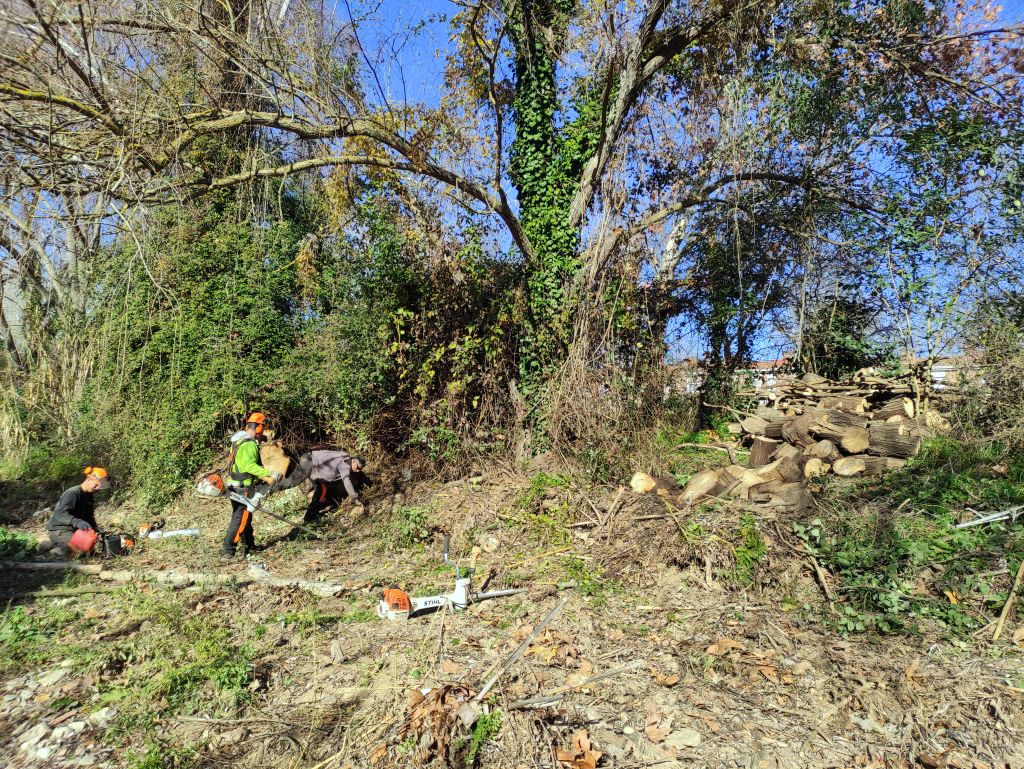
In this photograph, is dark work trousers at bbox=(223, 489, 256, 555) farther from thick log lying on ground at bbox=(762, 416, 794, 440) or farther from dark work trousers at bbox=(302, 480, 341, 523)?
thick log lying on ground at bbox=(762, 416, 794, 440)

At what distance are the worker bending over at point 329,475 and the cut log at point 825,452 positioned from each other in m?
6.19

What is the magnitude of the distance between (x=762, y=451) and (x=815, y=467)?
0.72 metres

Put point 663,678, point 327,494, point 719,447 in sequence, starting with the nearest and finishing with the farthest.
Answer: point 663,678, point 719,447, point 327,494

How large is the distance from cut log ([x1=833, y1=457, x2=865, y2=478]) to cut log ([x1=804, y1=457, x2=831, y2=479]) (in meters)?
0.13

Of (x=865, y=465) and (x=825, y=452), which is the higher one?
(x=825, y=452)

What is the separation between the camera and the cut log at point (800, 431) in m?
8.13

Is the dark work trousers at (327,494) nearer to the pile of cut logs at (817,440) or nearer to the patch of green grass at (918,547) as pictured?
the pile of cut logs at (817,440)

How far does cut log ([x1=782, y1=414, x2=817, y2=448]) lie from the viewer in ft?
26.7

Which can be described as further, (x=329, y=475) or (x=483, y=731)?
(x=329, y=475)

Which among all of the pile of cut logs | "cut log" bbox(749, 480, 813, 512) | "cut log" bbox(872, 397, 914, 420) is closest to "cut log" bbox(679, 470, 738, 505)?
the pile of cut logs

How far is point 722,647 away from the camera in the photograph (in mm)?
4812

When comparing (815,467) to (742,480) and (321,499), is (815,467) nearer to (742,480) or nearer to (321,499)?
(742,480)

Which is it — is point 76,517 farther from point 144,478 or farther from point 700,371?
point 700,371

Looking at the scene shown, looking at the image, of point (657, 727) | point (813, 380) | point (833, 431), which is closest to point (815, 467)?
point (833, 431)
